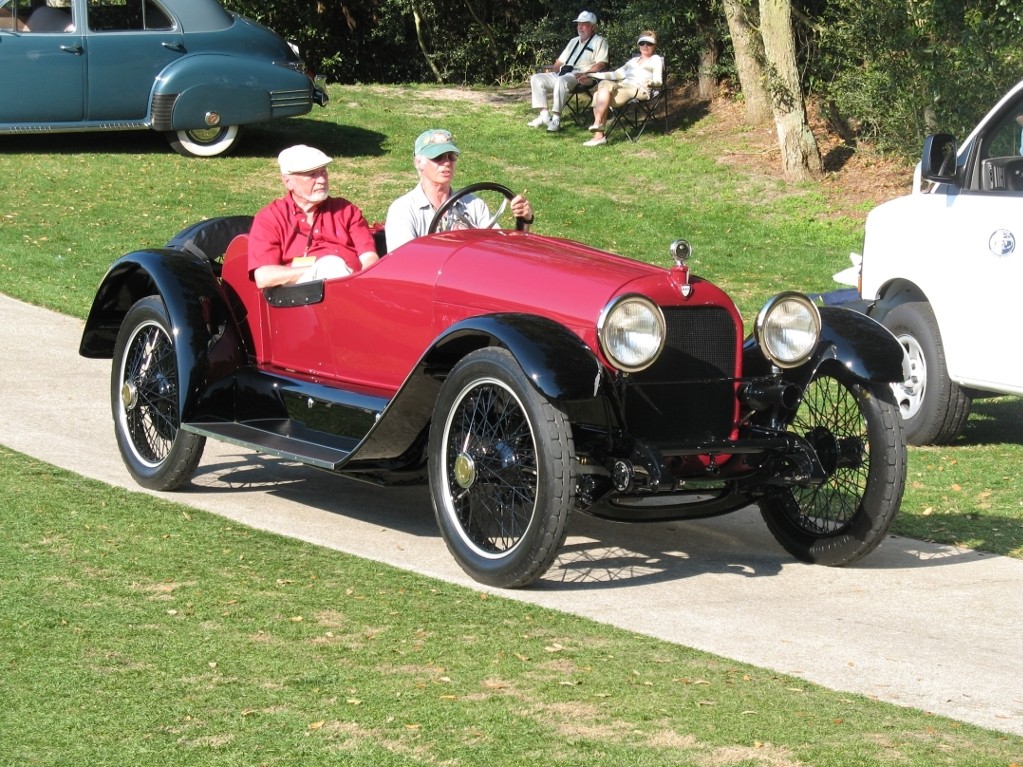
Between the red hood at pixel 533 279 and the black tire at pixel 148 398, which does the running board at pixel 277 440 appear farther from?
the red hood at pixel 533 279

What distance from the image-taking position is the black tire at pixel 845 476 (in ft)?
20.6

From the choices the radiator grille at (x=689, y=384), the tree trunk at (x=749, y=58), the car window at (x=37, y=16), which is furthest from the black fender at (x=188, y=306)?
the tree trunk at (x=749, y=58)

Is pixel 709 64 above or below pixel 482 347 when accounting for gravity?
above

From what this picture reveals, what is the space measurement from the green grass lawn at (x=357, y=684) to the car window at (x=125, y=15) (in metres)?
12.3

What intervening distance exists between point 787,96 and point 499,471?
12.9 meters

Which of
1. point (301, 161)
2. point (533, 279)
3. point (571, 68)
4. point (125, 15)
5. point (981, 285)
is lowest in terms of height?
point (981, 285)

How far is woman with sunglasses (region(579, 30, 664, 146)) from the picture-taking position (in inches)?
788

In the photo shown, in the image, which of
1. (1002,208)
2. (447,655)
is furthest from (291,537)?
(1002,208)

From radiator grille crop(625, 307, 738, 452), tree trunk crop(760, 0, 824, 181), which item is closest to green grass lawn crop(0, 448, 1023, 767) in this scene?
radiator grille crop(625, 307, 738, 452)

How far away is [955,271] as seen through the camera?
28.7 ft

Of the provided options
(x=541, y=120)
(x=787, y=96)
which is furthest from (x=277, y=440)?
(x=541, y=120)

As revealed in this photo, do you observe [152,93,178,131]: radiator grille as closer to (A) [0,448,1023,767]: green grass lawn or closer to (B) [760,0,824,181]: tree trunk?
(B) [760,0,824,181]: tree trunk

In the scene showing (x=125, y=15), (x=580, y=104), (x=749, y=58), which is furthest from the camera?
(x=580, y=104)

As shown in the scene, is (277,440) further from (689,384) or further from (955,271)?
(955,271)
